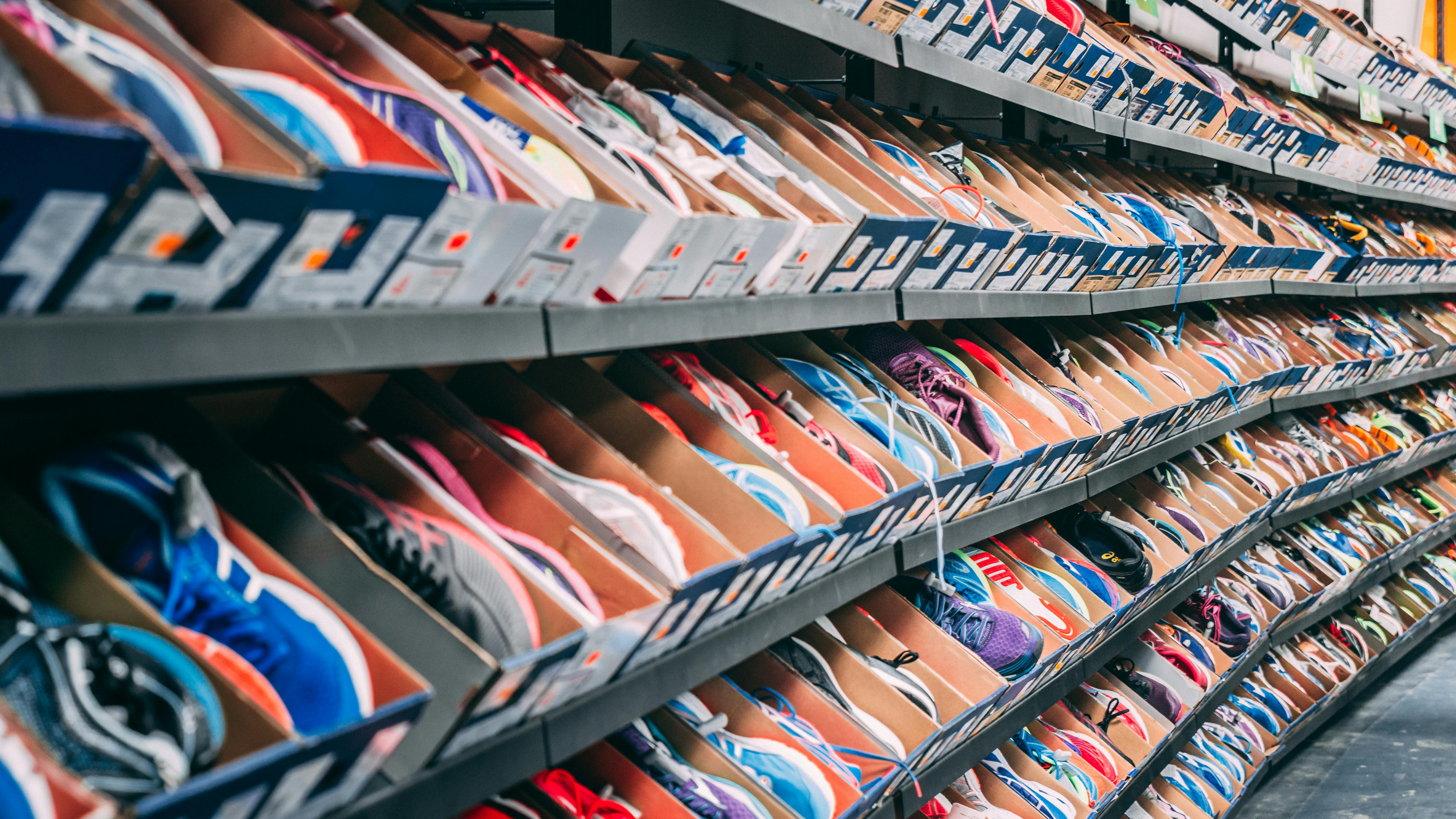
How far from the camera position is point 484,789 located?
39.3 inches

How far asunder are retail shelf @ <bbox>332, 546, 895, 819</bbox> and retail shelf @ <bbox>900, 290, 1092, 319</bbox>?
0.45 metres

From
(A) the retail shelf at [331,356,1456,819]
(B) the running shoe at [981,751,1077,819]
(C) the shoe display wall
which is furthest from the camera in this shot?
(B) the running shoe at [981,751,1077,819]

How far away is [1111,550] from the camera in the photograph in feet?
8.75

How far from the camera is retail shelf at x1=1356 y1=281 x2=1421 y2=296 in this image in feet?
14.6

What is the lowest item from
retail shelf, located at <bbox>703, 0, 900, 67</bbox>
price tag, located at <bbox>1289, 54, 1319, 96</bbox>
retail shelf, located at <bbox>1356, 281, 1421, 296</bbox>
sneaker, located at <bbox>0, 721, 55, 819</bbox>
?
sneaker, located at <bbox>0, 721, 55, 819</bbox>

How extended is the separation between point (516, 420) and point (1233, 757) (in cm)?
288

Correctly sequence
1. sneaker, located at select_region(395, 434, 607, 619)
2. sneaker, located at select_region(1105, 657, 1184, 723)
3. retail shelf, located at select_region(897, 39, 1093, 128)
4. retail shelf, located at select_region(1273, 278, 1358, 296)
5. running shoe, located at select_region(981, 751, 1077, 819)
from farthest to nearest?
1. retail shelf, located at select_region(1273, 278, 1358, 296)
2. sneaker, located at select_region(1105, 657, 1184, 723)
3. running shoe, located at select_region(981, 751, 1077, 819)
4. retail shelf, located at select_region(897, 39, 1093, 128)
5. sneaker, located at select_region(395, 434, 607, 619)

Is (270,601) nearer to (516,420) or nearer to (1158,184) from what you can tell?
(516,420)

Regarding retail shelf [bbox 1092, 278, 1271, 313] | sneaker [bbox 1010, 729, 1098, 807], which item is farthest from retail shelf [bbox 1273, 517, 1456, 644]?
sneaker [bbox 1010, 729, 1098, 807]

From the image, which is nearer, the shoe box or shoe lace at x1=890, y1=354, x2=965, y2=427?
the shoe box

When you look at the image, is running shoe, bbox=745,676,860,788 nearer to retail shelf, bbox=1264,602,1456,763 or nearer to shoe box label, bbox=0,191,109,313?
shoe box label, bbox=0,191,109,313

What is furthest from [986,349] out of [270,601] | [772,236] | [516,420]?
[270,601]

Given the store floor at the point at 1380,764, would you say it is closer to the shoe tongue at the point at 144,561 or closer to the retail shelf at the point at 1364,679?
the retail shelf at the point at 1364,679

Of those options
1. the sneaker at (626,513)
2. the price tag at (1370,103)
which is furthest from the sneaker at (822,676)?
the price tag at (1370,103)
